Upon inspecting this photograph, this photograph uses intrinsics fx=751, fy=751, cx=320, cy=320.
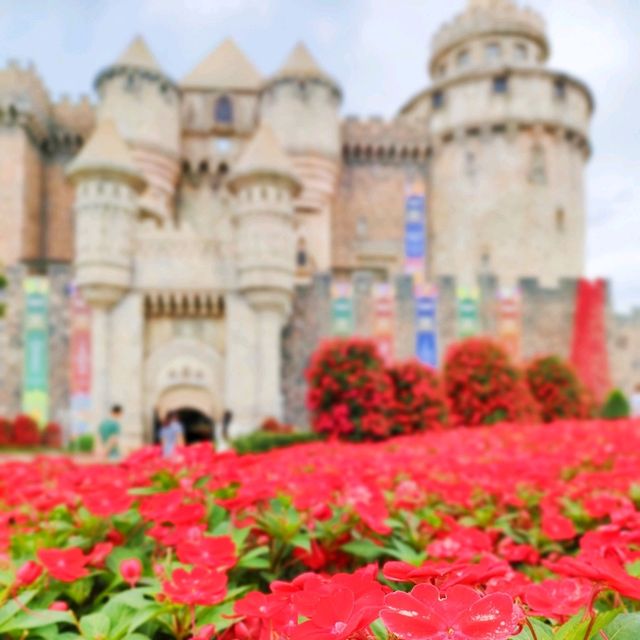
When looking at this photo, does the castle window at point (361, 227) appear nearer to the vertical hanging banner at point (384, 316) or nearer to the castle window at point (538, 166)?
the castle window at point (538, 166)

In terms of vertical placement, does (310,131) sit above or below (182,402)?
above

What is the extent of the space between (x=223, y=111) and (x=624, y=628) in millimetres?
34993

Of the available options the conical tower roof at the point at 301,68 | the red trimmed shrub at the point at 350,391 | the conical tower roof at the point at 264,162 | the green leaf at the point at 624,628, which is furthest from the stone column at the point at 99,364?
the green leaf at the point at 624,628

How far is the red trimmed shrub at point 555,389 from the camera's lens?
16266 millimetres

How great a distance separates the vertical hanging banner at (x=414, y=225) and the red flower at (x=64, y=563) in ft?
108

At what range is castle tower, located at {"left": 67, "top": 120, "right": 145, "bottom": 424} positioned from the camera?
68.6 feet

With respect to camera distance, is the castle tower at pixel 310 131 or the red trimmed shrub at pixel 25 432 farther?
the castle tower at pixel 310 131

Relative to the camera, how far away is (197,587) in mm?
1939

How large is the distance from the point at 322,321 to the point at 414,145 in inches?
562

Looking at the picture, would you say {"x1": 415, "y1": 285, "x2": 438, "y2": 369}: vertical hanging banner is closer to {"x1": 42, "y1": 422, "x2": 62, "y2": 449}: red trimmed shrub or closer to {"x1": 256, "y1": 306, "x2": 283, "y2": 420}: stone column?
{"x1": 256, "y1": 306, "x2": 283, "y2": 420}: stone column

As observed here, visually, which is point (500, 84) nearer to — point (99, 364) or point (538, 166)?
point (538, 166)

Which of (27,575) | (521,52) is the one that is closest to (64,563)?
(27,575)

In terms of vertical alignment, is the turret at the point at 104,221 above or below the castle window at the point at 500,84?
below

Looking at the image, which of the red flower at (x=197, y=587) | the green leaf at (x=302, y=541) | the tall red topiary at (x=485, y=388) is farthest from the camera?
the tall red topiary at (x=485, y=388)
